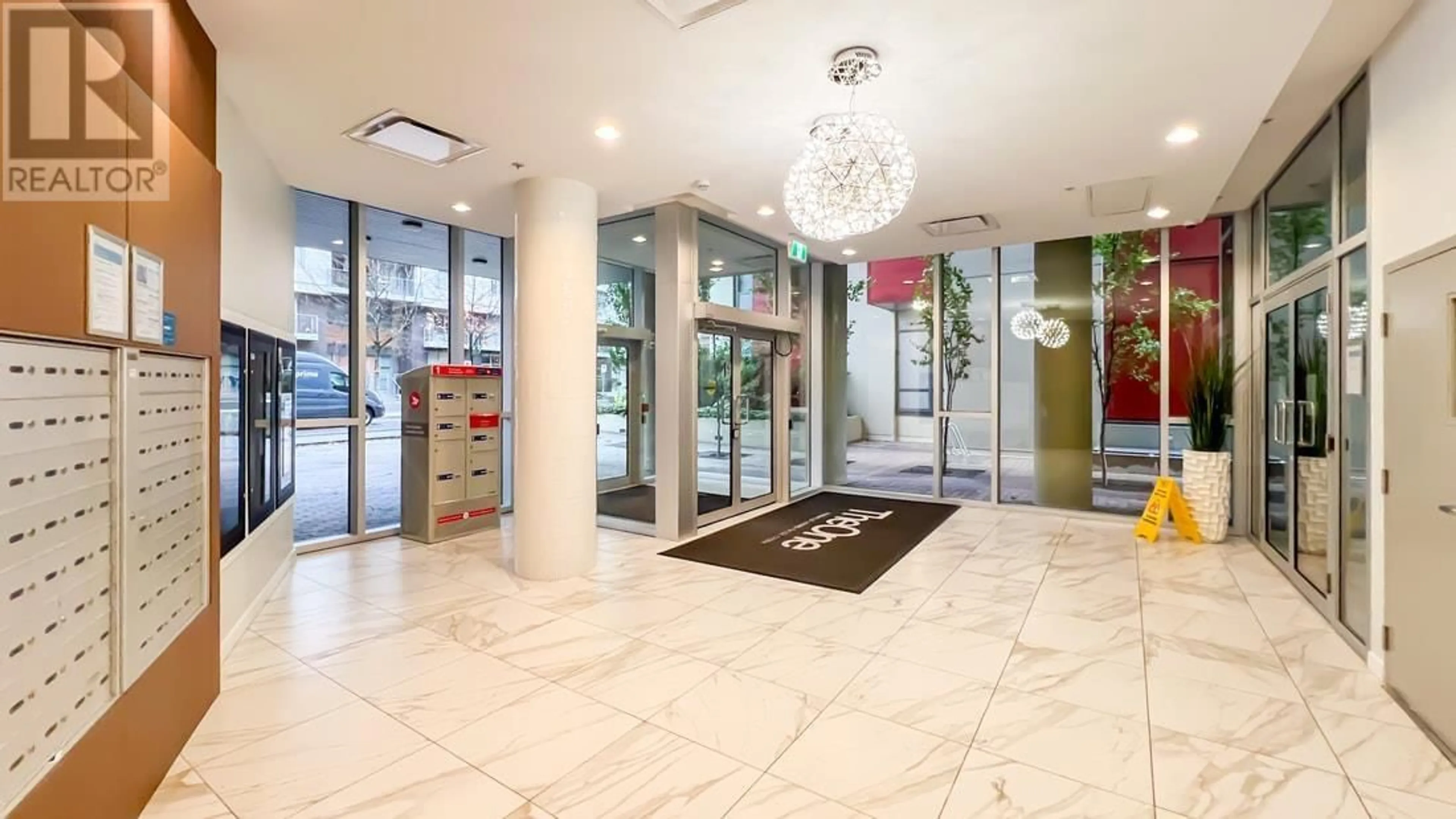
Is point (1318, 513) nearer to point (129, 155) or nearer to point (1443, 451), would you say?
point (1443, 451)

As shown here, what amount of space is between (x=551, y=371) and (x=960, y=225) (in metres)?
4.43

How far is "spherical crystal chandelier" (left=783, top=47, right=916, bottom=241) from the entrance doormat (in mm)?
2791

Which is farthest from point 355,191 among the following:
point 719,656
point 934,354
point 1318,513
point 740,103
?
point 1318,513

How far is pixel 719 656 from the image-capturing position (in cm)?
339

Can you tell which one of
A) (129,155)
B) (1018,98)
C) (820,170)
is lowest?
(129,155)

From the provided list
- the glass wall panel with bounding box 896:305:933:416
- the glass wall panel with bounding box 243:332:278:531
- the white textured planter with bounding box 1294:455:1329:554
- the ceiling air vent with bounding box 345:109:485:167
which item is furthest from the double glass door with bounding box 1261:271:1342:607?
the glass wall panel with bounding box 243:332:278:531

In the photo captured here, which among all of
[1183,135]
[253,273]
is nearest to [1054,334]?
[1183,135]

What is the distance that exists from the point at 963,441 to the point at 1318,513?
3794 mm

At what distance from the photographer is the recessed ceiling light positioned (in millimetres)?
3891

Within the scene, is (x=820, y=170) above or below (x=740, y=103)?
below

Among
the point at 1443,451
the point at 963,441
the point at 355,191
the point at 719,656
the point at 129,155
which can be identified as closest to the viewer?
the point at 129,155

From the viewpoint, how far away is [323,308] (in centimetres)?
574

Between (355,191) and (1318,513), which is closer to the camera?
(1318,513)

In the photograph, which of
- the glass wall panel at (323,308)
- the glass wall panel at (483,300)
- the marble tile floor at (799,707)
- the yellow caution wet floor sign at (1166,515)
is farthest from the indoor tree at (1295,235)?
the glass wall panel at (323,308)
